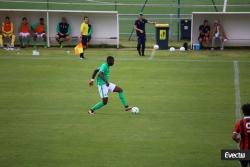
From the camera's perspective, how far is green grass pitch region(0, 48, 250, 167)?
14.4m

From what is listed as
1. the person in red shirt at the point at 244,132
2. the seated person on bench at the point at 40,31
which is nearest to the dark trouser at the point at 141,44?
the seated person on bench at the point at 40,31

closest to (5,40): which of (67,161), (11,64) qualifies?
(11,64)

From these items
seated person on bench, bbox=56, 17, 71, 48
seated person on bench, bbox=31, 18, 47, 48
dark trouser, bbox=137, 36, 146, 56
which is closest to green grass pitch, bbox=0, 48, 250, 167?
dark trouser, bbox=137, 36, 146, 56

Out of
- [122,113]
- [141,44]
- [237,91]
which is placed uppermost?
[141,44]

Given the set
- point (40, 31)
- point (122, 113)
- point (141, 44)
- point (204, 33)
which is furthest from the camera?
point (40, 31)

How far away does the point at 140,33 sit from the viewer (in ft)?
103

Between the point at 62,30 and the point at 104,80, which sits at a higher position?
the point at 62,30

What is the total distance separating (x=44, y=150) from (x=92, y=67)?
13621 mm

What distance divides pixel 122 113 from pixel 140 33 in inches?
511

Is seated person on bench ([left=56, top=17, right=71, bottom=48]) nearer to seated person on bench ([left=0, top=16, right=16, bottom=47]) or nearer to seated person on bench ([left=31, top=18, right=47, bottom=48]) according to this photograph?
seated person on bench ([left=31, top=18, right=47, bottom=48])

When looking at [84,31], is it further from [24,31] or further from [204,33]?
[204,33]

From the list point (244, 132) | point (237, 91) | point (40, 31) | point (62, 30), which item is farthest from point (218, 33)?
point (244, 132)

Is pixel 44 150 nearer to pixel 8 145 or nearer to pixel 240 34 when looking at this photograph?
pixel 8 145

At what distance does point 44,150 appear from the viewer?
584 inches
